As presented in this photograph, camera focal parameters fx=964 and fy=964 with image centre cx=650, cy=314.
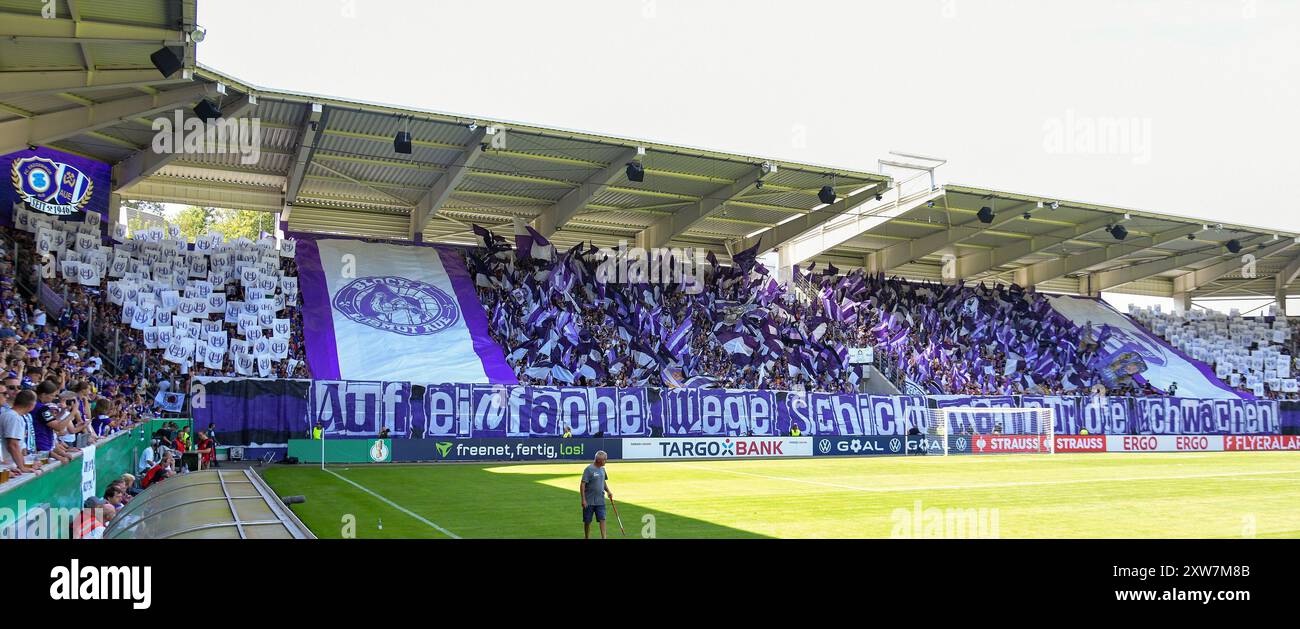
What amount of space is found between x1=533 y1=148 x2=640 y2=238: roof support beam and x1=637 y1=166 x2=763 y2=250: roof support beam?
500 cm

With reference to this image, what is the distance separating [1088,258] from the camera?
60.6 m

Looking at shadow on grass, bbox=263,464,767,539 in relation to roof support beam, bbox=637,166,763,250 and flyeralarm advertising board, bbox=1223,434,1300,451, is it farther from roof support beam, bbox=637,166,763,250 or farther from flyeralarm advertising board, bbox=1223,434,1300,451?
flyeralarm advertising board, bbox=1223,434,1300,451

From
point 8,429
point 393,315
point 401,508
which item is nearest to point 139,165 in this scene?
point 393,315

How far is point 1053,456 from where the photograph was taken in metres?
41.1

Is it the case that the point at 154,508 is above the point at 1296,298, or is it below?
below

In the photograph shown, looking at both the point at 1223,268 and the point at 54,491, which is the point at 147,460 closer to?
the point at 54,491

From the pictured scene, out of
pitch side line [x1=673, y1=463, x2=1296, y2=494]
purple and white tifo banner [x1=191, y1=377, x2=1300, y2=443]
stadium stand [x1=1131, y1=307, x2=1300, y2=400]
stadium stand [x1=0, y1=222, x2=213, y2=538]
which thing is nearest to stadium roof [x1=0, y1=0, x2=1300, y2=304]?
stadium stand [x1=1131, y1=307, x2=1300, y2=400]

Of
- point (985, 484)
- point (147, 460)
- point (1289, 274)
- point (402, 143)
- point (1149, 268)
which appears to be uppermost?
point (402, 143)

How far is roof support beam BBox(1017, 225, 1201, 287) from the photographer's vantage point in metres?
56.0

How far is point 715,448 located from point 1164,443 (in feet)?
82.8

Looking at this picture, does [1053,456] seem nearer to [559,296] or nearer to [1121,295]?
[559,296]

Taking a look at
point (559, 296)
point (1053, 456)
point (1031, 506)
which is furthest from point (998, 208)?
point (1031, 506)
